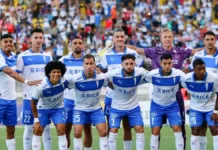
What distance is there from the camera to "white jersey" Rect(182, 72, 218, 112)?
46.8 ft

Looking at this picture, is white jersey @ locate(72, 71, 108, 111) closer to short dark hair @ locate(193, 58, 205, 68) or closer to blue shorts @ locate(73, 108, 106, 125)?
blue shorts @ locate(73, 108, 106, 125)

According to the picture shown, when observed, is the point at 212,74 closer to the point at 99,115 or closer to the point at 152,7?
the point at 99,115

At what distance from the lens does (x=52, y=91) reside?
46.6 feet

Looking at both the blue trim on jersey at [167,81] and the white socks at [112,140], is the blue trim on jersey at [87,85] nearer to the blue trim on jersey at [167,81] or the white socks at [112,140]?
the white socks at [112,140]

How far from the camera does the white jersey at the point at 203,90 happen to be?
46.8ft

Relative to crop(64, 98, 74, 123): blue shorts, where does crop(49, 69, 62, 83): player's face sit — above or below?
above

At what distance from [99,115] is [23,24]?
17.2m

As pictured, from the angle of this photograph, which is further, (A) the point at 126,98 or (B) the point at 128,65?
(A) the point at 126,98

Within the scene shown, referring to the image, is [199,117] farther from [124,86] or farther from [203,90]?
[124,86]

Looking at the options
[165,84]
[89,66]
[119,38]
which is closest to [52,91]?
[89,66]

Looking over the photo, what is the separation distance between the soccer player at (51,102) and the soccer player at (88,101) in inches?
9.2

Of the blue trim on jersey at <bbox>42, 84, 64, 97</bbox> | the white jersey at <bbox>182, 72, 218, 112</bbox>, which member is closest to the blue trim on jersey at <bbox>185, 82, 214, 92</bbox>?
the white jersey at <bbox>182, 72, 218, 112</bbox>

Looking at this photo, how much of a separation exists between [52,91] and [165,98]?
2.05 metres

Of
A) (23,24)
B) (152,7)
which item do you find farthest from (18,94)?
(152,7)
